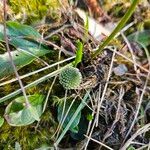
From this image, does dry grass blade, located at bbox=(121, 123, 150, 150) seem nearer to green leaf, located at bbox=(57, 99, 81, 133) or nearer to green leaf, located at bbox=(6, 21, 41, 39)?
green leaf, located at bbox=(57, 99, 81, 133)

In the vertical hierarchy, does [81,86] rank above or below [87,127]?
above

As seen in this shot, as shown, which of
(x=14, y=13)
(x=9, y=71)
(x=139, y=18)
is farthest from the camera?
(x=139, y=18)

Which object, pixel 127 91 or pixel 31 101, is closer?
pixel 31 101

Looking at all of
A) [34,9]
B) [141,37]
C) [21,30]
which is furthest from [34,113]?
Answer: [141,37]

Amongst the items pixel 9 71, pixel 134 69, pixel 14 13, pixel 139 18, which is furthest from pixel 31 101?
pixel 139 18

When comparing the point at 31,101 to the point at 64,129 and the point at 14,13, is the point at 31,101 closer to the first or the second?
the point at 64,129

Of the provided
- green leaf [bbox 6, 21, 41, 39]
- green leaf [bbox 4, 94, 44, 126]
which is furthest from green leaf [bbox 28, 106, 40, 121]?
green leaf [bbox 6, 21, 41, 39]
